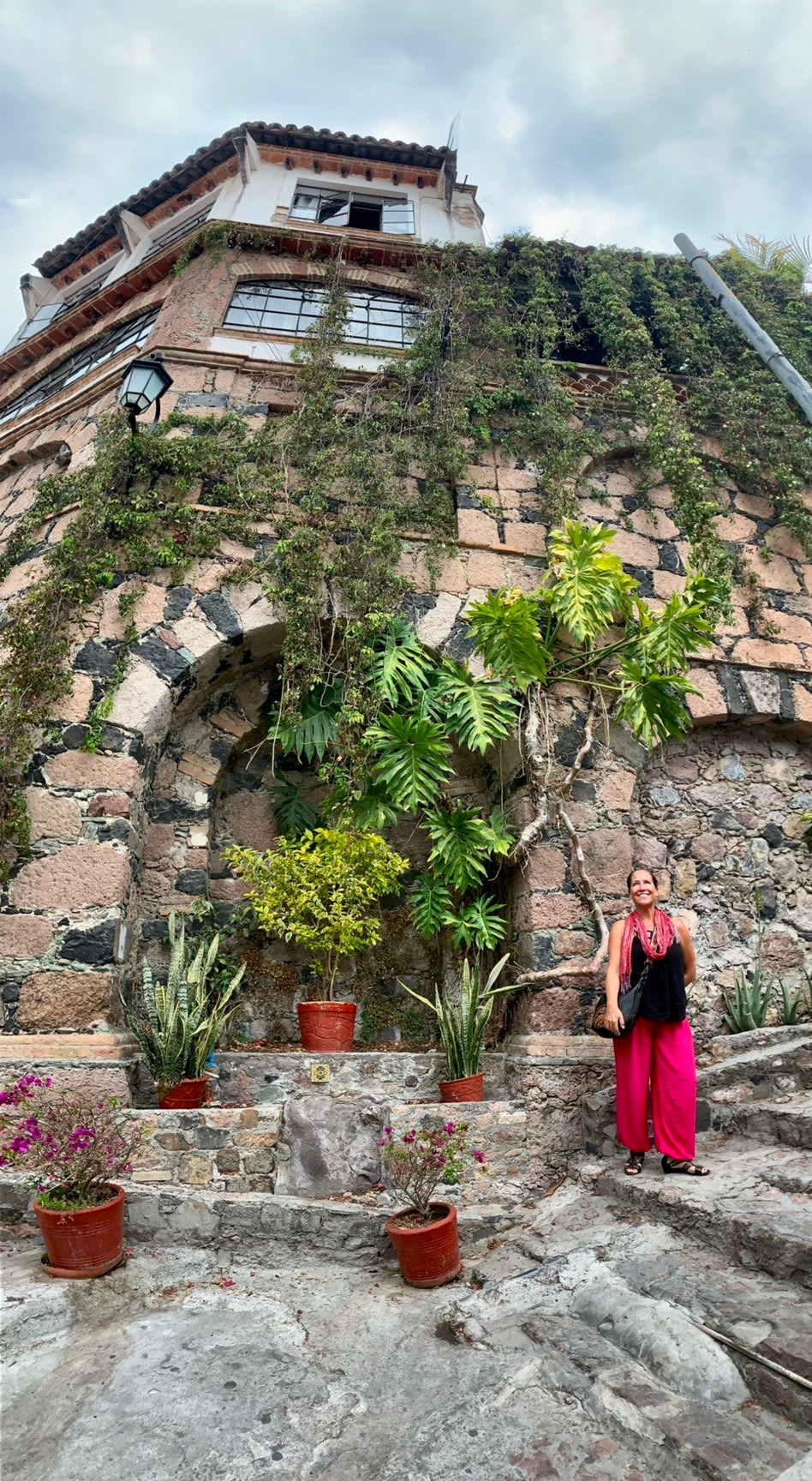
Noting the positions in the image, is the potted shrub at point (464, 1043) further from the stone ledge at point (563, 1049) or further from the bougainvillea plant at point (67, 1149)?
the bougainvillea plant at point (67, 1149)

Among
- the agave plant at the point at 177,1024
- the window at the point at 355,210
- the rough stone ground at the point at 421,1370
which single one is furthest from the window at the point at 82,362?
the rough stone ground at the point at 421,1370

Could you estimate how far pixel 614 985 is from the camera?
149 inches

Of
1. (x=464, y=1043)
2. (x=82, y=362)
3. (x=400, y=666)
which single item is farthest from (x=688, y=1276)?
(x=82, y=362)

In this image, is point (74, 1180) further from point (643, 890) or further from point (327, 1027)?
point (643, 890)

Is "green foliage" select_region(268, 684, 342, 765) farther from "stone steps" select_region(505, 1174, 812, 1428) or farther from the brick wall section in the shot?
"stone steps" select_region(505, 1174, 812, 1428)

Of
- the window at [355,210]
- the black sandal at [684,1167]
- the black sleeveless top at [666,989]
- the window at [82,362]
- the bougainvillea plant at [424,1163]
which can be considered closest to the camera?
the bougainvillea plant at [424,1163]

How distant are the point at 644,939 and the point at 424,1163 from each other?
1.42 m

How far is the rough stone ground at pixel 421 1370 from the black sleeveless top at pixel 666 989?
2.19 ft

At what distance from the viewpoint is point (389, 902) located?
17.9 feet

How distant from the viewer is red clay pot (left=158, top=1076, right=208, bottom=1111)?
402 cm

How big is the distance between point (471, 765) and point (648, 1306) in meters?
3.50

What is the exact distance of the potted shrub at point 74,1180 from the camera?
122 inches

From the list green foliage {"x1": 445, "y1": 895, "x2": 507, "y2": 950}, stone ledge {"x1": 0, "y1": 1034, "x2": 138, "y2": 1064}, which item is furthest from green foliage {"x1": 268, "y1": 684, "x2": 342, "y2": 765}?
stone ledge {"x1": 0, "y1": 1034, "x2": 138, "y2": 1064}

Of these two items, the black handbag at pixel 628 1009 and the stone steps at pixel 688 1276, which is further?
the black handbag at pixel 628 1009
